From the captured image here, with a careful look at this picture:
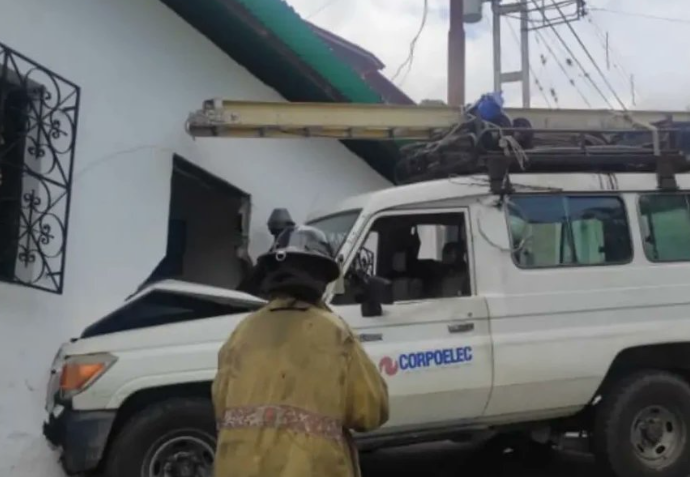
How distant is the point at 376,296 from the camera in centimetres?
514

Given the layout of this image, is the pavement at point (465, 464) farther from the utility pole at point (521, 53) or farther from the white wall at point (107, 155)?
the utility pole at point (521, 53)

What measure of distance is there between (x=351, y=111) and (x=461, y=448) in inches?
122


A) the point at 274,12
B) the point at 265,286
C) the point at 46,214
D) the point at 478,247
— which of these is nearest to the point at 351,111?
the point at 274,12

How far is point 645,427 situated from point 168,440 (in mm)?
3153

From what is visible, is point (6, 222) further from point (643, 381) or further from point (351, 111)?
point (643, 381)

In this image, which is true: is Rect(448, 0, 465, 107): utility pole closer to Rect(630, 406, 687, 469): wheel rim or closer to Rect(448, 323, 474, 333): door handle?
Rect(630, 406, 687, 469): wheel rim

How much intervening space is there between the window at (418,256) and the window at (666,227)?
4.49 feet

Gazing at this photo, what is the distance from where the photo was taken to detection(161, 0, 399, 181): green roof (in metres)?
7.42

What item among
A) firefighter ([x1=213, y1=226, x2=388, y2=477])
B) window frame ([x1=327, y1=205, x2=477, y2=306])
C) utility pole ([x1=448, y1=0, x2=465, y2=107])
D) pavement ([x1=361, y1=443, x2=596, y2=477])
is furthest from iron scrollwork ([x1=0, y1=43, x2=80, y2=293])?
utility pole ([x1=448, y1=0, x2=465, y2=107])

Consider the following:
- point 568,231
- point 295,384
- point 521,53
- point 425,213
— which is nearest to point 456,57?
point 521,53

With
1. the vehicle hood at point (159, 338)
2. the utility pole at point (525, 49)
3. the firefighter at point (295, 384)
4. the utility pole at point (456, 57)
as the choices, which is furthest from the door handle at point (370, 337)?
the utility pole at point (525, 49)

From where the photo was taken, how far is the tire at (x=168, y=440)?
4.74m

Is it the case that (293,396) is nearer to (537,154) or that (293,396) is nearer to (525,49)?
(537,154)

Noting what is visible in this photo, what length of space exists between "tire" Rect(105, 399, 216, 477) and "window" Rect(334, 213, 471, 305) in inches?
54.6
